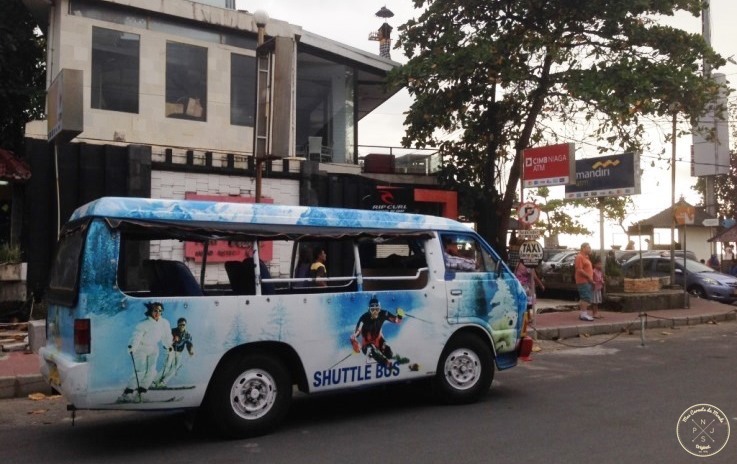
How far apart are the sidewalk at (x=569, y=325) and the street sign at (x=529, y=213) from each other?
2.15m

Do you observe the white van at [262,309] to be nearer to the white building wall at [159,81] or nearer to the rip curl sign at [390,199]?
the white building wall at [159,81]

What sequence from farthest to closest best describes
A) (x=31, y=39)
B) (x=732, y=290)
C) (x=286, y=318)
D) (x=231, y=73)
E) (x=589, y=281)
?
(x=732, y=290) → (x=31, y=39) → (x=231, y=73) → (x=589, y=281) → (x=286, y=318)

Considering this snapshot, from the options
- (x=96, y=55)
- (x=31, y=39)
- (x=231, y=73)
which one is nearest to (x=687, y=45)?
(x=231, y=73)

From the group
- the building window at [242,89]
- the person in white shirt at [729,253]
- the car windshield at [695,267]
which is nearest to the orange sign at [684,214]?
the car windshield at [695,267]

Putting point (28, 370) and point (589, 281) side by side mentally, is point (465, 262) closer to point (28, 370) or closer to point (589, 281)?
point (28, 370)

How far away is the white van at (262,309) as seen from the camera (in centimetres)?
558

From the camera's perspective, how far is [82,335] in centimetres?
543

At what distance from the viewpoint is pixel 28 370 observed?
29.4 ft

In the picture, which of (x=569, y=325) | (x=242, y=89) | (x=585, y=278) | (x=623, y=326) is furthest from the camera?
(x=242, y=89)

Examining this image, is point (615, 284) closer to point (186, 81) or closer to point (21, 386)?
point (186, 81)

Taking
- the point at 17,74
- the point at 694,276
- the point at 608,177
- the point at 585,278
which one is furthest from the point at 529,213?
the point at 17,74

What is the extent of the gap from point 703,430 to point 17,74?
17.6 metres

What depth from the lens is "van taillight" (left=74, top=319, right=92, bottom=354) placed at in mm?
5414

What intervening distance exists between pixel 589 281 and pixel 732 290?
7946 millimetres
